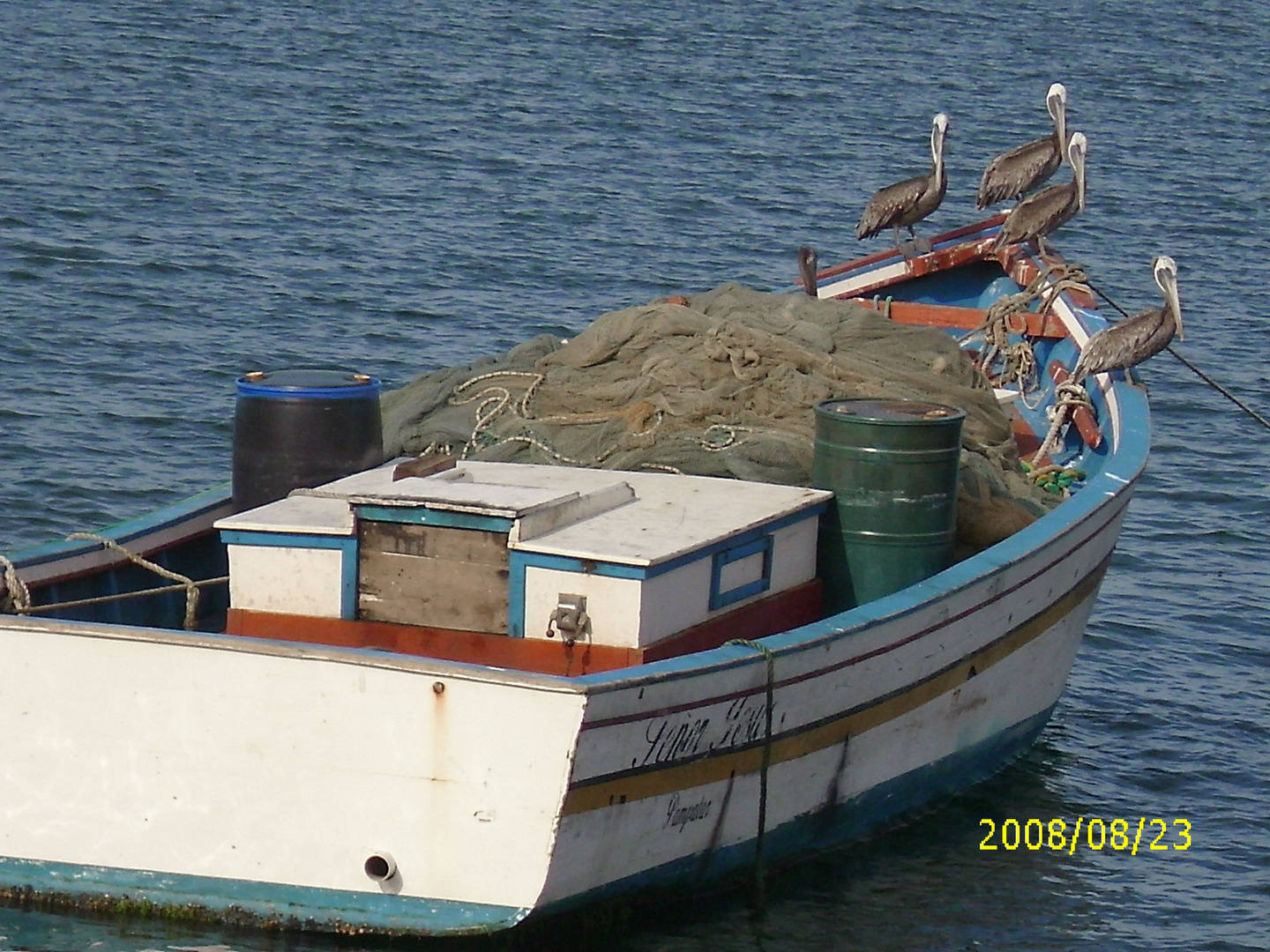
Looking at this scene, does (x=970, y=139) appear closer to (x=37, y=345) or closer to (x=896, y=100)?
(x=896, y=100)

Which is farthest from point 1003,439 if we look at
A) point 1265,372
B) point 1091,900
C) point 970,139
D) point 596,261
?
point 970,139

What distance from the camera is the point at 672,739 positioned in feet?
26.8

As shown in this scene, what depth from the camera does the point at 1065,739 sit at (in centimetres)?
1190

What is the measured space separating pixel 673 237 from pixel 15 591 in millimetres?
16604

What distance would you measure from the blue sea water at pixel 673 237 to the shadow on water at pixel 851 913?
0.02 metres

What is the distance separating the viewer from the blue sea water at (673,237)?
33.6 ft

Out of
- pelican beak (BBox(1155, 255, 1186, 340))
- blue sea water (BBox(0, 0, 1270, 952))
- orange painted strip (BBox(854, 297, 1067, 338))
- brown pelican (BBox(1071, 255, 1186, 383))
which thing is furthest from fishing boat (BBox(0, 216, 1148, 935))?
orange painted strip (BBox(854, 297, 1067, 338))

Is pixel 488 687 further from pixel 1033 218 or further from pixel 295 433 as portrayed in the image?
pixel 1033 218

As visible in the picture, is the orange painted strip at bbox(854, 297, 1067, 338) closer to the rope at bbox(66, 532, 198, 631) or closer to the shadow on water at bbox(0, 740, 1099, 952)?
the shadow on water at bbox(0, 740, 1099, 952)

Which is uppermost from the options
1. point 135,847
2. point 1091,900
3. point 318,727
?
point 318,727

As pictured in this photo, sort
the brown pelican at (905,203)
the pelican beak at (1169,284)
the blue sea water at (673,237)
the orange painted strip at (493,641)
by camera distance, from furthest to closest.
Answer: the brown pelican at (905,203), the pelican beak at (1169,284), the blue sea water at (673,237), the orange painted strip at (493,641)

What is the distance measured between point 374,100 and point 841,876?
23281 millimetres

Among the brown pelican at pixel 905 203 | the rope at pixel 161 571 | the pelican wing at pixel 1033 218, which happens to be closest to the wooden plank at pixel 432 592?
the rope at pixel 161 571
